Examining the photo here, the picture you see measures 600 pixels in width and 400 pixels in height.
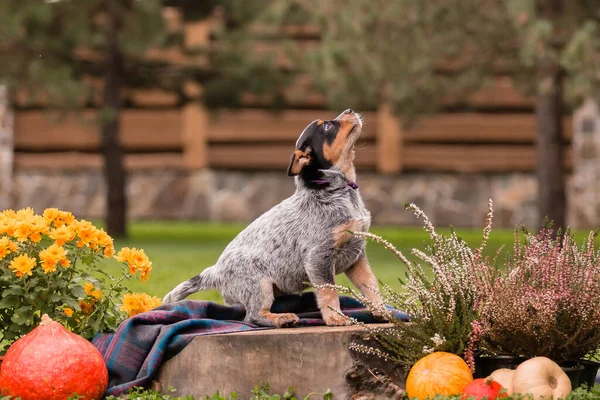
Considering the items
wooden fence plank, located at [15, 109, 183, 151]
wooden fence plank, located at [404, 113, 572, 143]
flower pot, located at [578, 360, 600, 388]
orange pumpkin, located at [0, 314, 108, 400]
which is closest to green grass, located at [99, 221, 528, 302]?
wooden fence plank, located at [15, 109, 183, 151]

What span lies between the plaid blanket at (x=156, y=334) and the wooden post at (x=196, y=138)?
12028mm

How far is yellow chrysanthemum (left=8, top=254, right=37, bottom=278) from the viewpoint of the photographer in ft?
15.2

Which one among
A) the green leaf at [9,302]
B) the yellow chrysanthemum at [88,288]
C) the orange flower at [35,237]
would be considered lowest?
the green leaf at [9,302]

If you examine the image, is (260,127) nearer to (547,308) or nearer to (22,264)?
(22,264)

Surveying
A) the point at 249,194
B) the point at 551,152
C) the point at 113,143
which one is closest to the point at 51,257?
the point at 551,152

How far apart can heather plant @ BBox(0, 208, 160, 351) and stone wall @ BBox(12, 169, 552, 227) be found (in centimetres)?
1154

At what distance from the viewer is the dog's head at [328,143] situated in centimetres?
481

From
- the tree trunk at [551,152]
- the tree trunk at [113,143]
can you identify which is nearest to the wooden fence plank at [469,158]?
the tree trunk at [551,152]

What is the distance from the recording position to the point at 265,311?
4.80m

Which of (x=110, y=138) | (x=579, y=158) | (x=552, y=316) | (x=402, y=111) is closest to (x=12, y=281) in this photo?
(x=552, y=316)

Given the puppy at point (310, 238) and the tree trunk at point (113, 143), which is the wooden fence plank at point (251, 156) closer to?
the tree trunk at point (113, 143)

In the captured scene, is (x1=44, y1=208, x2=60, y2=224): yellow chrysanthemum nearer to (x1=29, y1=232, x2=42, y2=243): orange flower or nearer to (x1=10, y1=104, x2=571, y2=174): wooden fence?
(x1=29, y1=232, x2=42, y2=243): orange flower

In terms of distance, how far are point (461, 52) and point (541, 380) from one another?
863 centimetres

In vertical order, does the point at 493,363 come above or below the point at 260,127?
below
